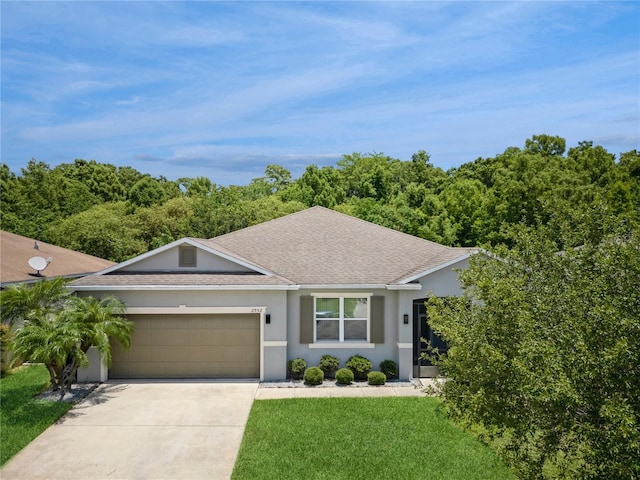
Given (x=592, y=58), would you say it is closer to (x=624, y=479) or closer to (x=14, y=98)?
(x=624, y=479)

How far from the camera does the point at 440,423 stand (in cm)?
1295

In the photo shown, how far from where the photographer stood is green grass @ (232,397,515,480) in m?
10.3

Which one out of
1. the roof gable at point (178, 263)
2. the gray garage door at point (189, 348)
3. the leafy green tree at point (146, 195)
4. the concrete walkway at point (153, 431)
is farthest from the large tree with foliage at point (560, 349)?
the leafy green tree at point (146, 195)

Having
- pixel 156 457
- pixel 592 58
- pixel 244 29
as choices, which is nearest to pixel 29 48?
pixel 244 29

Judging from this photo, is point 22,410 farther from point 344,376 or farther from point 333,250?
point 333,250

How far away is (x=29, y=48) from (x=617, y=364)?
18599mm

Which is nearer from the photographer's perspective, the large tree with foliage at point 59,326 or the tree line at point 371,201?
the large tree with foliage at point 59,326

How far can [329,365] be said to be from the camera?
1716cm

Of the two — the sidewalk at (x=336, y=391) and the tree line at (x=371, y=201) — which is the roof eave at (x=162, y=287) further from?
the tree line at (x=371, y=201)

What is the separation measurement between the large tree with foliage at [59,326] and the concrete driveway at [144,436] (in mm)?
1291

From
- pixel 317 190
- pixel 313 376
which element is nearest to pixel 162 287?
pixel 313 376

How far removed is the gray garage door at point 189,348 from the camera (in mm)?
17000

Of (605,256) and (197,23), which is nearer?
(605,256)

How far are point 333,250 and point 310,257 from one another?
1.20m
